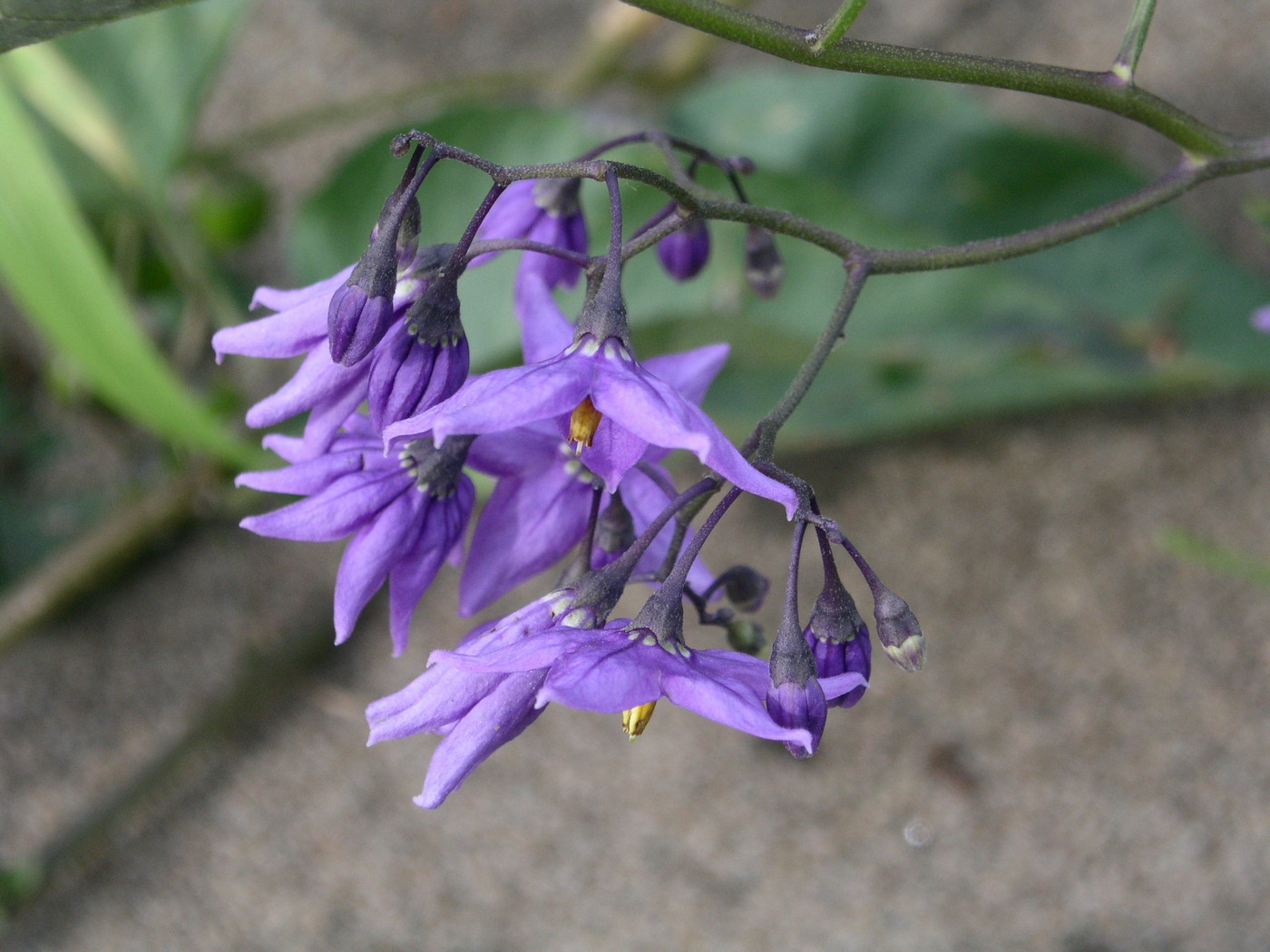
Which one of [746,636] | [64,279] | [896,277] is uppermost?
[746,636]

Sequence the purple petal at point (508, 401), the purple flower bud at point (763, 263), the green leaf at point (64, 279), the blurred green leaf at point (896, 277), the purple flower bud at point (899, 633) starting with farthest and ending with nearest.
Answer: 1. the blurred green leaf at point (896, 277)
2. the green leaf at point (64, 279)
3. the purple flower bud at point (763, 263)
4. the purple flower bud at point (899, 633)
5. the purple petal at point (508, 401)

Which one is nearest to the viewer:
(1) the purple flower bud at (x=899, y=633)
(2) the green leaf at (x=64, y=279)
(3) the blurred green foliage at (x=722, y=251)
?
(1) the purple flower bud at (x=899, y=633)

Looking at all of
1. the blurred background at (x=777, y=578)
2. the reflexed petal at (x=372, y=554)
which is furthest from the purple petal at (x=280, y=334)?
the blurred background at (x=777, y=578)

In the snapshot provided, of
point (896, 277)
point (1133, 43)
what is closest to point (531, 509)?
point (1133, 43)

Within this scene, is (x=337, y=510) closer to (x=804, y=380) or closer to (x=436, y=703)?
(x=436, y=703)

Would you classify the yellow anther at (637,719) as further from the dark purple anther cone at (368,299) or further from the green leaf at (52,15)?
the green leaf at (52,15)

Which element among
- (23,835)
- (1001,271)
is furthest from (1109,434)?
(23,835)

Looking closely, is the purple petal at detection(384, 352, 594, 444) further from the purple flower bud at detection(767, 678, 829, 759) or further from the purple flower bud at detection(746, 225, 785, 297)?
the purple flower bud at detection(746, 225, 785, 297)
